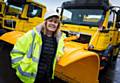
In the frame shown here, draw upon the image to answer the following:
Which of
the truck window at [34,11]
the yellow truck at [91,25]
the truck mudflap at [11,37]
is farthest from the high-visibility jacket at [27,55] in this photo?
the truck window at [34,11]

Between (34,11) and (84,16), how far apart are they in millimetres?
2896

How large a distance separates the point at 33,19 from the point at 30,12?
0.28 metres

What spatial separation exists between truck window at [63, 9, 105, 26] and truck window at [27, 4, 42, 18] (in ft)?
6.21

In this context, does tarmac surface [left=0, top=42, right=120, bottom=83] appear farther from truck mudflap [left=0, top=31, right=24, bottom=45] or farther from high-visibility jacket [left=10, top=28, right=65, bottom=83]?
high-visibility jacket [left=10, top=28, right=65, bottom=83]

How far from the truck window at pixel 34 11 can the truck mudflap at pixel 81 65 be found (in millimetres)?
4717

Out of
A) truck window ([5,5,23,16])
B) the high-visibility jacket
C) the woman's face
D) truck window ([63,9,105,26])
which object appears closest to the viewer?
the high-visibility jacket

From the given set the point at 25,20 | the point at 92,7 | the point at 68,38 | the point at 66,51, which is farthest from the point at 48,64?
the point at 25,20

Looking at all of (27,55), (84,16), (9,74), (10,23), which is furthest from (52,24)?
(10,23)

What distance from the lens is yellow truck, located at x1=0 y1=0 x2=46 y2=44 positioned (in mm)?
7883

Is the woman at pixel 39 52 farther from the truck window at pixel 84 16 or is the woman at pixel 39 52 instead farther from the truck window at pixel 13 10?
the truck window at pixel 13 10

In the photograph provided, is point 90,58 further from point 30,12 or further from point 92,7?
point 30,12

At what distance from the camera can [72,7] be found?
20.9 ft

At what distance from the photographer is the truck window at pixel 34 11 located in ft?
26.2

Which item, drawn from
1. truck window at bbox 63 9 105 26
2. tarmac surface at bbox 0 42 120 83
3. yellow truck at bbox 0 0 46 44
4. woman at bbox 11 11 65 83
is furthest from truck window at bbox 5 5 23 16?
woman at bbox 11 11 65 83
